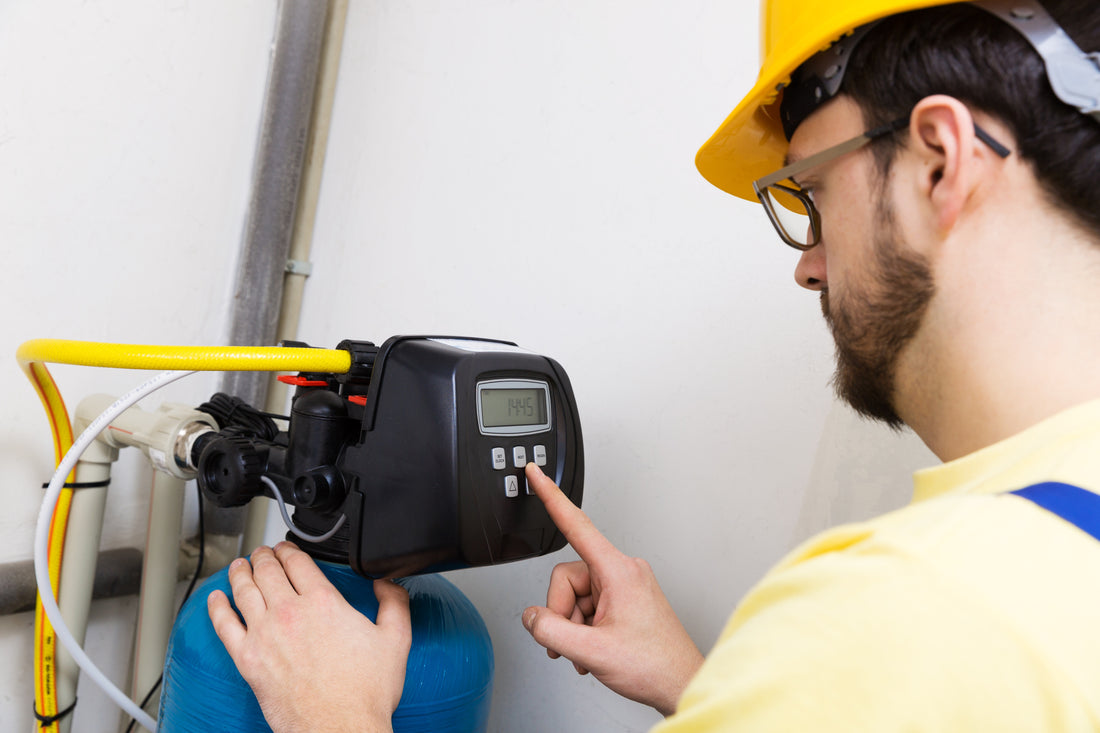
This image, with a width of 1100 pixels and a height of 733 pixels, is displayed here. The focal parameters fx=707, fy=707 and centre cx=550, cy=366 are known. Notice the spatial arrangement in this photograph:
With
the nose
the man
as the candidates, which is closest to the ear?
the man

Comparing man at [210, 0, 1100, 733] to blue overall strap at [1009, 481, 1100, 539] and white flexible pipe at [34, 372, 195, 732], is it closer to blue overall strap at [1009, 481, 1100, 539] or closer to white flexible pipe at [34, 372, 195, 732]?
blue overall strap at [1009, 481, 1100, 539]

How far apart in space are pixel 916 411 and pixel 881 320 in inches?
2.9

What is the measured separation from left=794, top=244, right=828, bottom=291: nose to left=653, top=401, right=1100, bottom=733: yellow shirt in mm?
340

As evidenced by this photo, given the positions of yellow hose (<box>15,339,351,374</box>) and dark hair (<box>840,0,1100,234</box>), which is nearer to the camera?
dark hair (<box>840,0,1100,234</box>)

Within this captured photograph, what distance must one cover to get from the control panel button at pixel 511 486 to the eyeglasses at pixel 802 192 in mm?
350

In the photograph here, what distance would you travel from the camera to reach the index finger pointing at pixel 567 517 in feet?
2.22

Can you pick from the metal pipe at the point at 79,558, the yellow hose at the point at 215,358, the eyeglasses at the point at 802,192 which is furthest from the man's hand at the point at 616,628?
the metal pipe at the point at 79,558

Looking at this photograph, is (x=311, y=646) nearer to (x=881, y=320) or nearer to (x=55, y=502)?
(x=55, y=502)

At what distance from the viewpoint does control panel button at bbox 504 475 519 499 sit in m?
0.66

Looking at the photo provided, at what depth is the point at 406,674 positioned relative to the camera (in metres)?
0.69

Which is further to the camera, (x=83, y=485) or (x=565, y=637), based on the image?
(x=83, y=485)

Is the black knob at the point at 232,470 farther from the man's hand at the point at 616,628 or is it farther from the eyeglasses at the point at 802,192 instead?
A: the eyeglasses at the point at 802,192

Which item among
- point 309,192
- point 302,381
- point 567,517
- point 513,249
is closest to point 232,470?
point 302,381

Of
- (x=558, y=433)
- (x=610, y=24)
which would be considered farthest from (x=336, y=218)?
(x=558, y=433)
